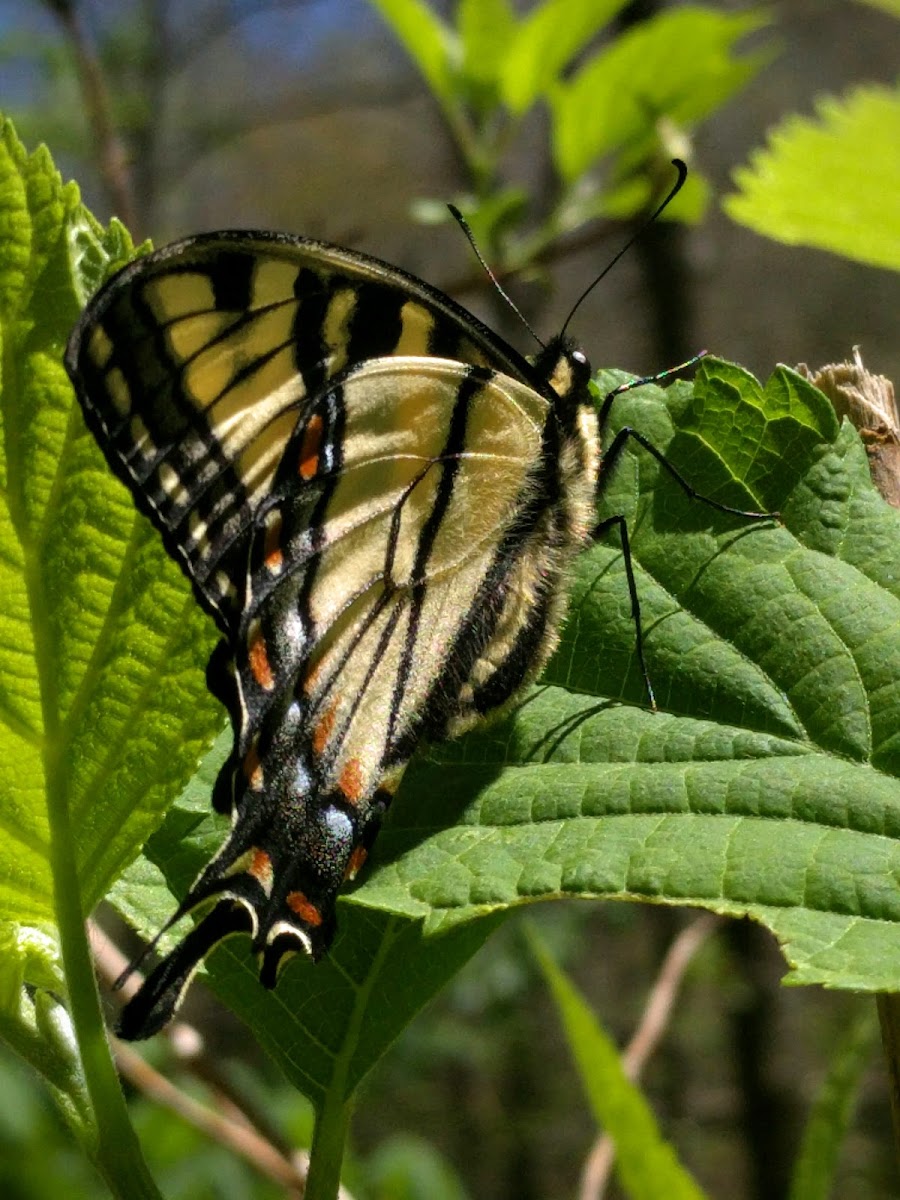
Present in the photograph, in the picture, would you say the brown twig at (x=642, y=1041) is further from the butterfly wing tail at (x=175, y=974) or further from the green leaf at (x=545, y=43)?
the green leaf at (x=545, y=43)

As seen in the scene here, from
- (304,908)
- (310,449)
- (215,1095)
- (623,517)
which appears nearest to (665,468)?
(623,517)

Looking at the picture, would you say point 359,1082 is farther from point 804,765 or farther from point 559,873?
point 804,765

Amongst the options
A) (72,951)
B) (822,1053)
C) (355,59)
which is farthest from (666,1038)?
(355,59)

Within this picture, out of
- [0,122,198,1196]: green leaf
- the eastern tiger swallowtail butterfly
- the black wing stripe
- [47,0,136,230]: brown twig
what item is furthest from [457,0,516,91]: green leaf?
[0,122,198,1196]: green leaf

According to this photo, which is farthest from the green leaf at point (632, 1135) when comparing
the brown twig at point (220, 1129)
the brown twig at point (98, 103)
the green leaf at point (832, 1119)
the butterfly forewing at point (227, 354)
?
the brown twig at point (98, 103)

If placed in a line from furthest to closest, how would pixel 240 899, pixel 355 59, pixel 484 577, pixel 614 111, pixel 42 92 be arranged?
pixel 355 59 < pixel 42 92 < pixel 614 111 < pixel 484 577 < pixel 240 899

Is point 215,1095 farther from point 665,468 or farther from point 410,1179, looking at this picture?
point 410,1179

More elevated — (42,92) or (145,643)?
(145,643)

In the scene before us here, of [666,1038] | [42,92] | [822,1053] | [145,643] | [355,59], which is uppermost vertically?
[145,643]
